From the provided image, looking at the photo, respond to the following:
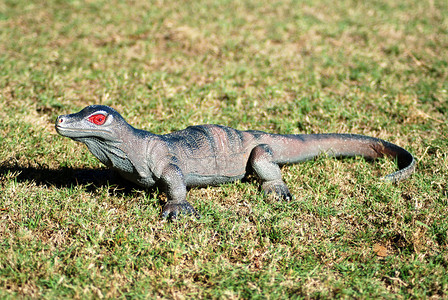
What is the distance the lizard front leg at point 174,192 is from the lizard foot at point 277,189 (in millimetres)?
848

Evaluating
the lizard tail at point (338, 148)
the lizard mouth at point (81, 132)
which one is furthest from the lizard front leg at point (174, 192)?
the lizard tail at point (338, 148)

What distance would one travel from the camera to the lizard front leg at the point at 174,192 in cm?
428

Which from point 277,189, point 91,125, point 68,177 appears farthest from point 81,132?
point 277,189

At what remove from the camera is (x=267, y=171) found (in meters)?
4.80

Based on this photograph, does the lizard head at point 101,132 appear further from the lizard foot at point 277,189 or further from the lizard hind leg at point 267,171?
the lizard foot at point 277,189

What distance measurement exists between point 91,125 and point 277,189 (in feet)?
6.39

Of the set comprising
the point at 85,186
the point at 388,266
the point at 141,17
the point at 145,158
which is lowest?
the point at 388,266

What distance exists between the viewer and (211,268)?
3.72 m

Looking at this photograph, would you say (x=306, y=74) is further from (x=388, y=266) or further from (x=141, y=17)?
(x=388, y=266)

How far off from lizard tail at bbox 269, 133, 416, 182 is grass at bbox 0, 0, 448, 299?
0.41ft

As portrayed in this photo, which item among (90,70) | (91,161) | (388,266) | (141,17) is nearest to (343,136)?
(388,266)

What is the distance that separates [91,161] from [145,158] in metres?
1.27

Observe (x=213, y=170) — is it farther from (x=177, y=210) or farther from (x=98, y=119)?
(x=98, y=119)

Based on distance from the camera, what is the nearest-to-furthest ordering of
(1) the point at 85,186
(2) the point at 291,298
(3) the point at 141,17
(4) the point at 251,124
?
(2) the point at 291,298
(1) the point at 85,186
(4) the point at 251,124
(3) the point at 141,17
